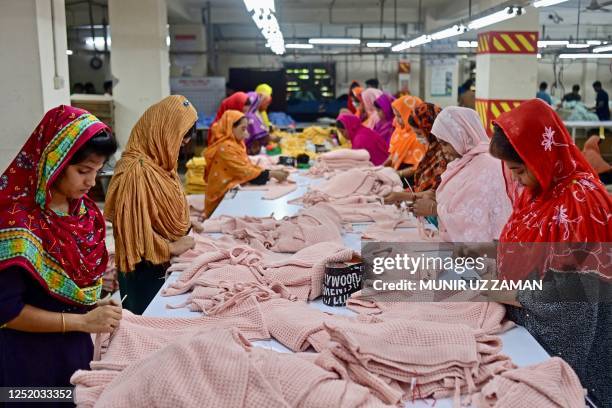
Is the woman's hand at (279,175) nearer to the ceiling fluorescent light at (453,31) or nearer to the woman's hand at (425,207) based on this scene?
the woman's hand at (425,207)

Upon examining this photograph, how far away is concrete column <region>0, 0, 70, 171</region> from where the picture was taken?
4.74 meters

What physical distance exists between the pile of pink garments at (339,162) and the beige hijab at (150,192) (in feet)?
9.88

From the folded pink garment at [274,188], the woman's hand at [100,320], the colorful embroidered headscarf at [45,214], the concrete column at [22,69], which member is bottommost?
the folded pink garment at [274,188]

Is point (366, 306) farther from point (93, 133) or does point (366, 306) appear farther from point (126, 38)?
point (126, 38)

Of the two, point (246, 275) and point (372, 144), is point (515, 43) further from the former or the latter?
point (246, 275)

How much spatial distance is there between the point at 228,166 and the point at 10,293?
3.78 meters

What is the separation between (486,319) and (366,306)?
44 centimetres

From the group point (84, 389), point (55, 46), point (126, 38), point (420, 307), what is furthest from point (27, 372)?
point (126, 38)

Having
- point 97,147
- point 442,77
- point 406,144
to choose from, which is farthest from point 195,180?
point 442,77

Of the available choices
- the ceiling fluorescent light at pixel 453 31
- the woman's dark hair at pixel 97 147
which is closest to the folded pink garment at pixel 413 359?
the woman's dark hair at pixel 97 147

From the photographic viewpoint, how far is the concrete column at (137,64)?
29.3ft

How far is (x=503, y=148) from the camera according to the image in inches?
103

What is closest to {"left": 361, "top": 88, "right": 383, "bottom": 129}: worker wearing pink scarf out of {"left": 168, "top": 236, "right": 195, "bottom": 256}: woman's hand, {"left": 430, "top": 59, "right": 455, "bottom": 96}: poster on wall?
{"left": 168, "top": 236, "right": 195, "bottom": 256}: woman's hand

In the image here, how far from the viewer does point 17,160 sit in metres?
1.97
